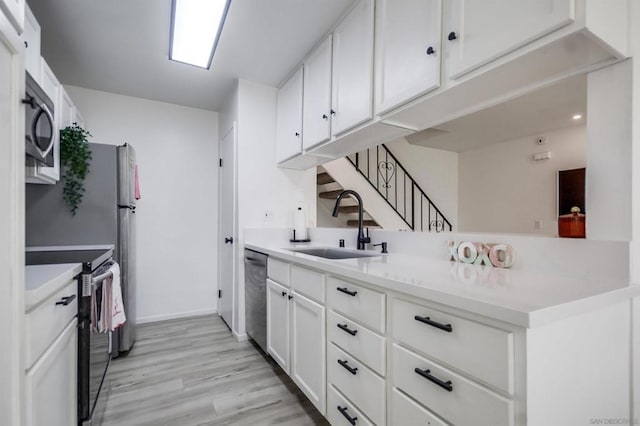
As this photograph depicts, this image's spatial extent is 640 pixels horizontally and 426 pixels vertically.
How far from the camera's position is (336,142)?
6.89 ft

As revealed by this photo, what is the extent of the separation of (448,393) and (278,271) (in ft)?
4.58

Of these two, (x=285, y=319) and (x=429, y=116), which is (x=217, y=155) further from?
(x=429, y=116)

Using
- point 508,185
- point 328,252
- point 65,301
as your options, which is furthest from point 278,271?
point 508,185

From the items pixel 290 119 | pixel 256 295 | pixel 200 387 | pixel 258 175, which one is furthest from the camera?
pixel 258 175

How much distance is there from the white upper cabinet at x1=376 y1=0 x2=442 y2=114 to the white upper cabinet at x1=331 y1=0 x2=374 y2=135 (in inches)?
2.8

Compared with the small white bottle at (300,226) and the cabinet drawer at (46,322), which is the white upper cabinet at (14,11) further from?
the small white bottle at (300,226)

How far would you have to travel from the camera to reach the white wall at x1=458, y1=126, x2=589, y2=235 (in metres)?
2.63

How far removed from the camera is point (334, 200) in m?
4.05

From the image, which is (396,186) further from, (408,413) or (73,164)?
(73,164)

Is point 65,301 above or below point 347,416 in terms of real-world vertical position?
above

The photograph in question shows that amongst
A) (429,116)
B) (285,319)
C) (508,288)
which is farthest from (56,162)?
(508,288)

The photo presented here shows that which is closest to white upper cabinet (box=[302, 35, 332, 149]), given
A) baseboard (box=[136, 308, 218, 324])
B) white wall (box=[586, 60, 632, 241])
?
white wall (box=[586, 60, 632, 241])

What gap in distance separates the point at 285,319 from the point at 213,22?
207cm

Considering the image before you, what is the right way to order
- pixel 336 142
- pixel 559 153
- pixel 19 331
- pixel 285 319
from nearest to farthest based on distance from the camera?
pixel 19 331 → pixel 285 319 → pixel 336 142 → pixel 559 153
